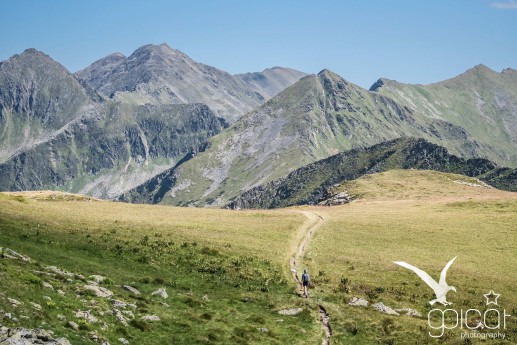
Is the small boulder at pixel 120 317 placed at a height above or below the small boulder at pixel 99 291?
below

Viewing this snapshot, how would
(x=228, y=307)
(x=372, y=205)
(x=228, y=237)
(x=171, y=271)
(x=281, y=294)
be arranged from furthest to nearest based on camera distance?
(x=372, y=205)
(x=228, y=237)
(x=171, y=271)
(x=281, y=294)
(x=228, y=307)

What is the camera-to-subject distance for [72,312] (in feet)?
105

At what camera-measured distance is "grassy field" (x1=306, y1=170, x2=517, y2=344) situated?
4066cm

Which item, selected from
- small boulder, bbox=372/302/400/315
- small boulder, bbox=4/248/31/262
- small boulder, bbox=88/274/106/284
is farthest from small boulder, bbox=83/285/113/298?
small boulder, bbox=372/302/400/315

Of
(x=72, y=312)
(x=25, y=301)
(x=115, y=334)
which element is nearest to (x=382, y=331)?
(x=115, y=334)

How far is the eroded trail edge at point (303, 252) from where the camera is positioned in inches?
1574

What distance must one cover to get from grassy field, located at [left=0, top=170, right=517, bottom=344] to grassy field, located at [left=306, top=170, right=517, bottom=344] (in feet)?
0.60

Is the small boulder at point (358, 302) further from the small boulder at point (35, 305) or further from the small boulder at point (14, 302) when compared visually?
the small boulder at point (14, 302)

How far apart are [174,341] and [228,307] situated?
910cm

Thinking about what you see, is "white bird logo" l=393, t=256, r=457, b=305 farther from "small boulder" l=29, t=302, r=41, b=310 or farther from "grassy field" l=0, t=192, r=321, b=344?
"small boulder" l=29, t=302, r=41, b=310

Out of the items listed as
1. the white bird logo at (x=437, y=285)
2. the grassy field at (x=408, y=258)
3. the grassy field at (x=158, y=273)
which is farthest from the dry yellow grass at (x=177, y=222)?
the white bird logo at (x=437, y=285)

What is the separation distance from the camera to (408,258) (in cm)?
5953

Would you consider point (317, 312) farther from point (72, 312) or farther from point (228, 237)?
point (228, 237)

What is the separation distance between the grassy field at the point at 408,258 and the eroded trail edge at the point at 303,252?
76 centimetres
